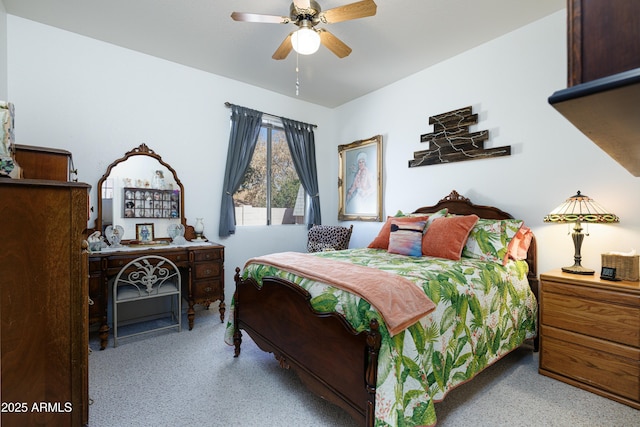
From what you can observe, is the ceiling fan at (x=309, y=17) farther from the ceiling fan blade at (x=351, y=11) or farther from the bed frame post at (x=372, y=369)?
the bed frame post at (x=372, y=369)

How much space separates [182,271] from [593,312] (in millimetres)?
3576

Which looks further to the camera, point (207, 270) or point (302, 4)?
point (207, 270)

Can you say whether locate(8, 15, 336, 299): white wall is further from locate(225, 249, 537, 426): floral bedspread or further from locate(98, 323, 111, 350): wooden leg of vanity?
locate(225, 249, 537, 426): floral bedspread

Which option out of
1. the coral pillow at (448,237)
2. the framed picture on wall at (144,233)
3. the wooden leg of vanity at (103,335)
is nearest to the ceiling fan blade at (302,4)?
the coral pillow at (448,237)

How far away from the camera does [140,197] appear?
3264 mm

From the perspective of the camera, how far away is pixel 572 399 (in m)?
1.90

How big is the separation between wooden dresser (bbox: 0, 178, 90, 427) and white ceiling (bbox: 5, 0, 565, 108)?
81.7 inches

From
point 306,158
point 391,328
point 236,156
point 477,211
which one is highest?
point 306,158

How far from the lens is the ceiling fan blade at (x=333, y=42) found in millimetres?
2363

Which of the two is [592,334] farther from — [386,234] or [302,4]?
[302,4]

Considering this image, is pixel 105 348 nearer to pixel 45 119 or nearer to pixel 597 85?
pixel 45 119

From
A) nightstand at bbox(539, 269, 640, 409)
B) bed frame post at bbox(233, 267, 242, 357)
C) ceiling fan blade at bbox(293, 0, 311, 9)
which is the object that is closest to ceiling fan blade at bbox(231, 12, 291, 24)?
ceiling fan blade at bbox(293, 0, 311, 9)

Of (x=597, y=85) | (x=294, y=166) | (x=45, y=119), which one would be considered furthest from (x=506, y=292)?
(x=45, y=119)

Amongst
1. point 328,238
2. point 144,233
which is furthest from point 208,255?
point 328,238
